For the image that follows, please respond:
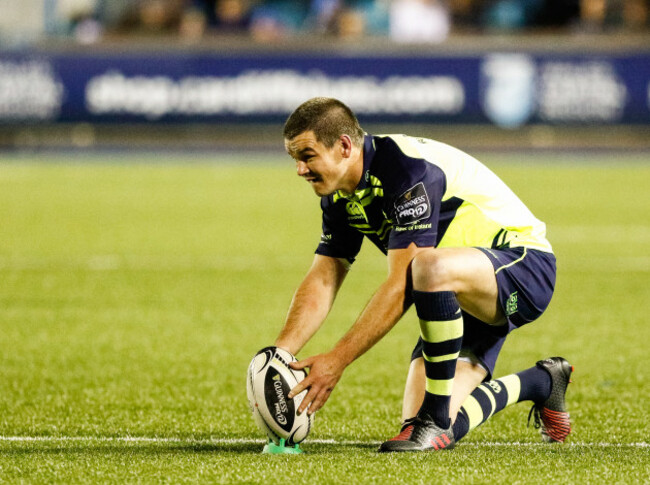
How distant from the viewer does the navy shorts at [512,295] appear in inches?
193

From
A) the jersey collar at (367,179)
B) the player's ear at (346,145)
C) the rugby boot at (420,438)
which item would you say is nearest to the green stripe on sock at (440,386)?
the rugby boot at (420,438)

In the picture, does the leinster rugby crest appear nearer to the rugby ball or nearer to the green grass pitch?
the rugby ball

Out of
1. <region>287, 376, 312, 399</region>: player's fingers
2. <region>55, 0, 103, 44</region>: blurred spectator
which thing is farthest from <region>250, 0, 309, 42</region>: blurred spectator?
<region>287, 376, 312, 399</region>: player's fingers

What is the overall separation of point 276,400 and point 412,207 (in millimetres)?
901

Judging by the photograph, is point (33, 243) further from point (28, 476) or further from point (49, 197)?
point (28, 476)

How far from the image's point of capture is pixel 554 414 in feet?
17.0

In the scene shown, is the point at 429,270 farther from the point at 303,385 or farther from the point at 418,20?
the point at 418,20

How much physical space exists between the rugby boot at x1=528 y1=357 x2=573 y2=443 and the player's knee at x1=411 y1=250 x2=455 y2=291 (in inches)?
35.7

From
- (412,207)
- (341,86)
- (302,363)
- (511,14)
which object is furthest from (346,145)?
(511,14)

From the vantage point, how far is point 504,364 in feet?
22.8

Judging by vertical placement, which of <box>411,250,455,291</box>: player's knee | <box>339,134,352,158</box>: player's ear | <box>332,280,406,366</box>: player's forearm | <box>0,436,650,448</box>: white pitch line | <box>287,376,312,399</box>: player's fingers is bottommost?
<box>0,436,650,448</box>: white pitch line

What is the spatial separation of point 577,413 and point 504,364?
1.26 metres

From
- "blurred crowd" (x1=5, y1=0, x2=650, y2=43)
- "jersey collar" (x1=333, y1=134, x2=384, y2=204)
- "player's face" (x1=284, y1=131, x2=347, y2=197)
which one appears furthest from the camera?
"blurred crowd" (x1=5, y1=0, x2=650, y2=43)

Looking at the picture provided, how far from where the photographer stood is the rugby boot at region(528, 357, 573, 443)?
514cm
